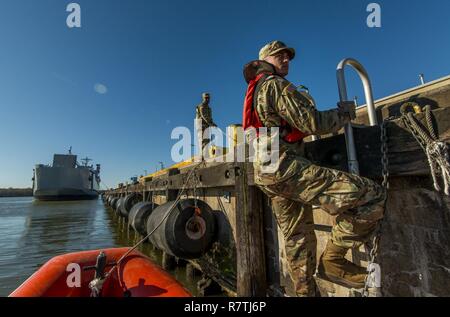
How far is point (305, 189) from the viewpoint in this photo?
2006 millimetres

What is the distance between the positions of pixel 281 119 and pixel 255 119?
0.27 m

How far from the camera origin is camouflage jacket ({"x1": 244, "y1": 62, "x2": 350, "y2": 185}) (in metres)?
1.99

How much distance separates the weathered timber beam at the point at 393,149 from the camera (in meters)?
1.75

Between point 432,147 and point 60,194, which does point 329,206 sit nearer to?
point 432,147

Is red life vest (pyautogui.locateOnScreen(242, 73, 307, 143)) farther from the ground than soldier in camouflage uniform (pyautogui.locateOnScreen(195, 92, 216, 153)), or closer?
closer

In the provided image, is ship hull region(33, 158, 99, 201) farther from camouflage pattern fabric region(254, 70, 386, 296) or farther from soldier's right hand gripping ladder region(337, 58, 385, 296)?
soldier's right hand gripping ladder region(337, 58, 385, 296)

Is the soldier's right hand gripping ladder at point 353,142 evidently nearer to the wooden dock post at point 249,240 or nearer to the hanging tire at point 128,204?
the wooden dock post at point 249,240

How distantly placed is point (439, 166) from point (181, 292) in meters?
2.76

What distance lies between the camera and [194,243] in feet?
16.0

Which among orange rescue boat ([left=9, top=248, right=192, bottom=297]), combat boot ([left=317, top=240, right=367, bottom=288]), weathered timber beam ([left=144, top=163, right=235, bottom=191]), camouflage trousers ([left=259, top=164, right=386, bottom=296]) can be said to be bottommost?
orange rescue boat ([left=9, top=248, right=192, bottom=297])

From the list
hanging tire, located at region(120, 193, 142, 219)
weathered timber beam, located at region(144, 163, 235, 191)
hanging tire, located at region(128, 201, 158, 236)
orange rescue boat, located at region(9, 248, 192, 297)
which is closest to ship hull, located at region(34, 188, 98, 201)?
hanging tire, located at region(120, 193, 142, 219)

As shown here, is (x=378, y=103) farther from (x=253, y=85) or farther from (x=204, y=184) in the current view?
(x=204, y=184)

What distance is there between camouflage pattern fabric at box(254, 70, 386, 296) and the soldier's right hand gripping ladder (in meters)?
0.15
